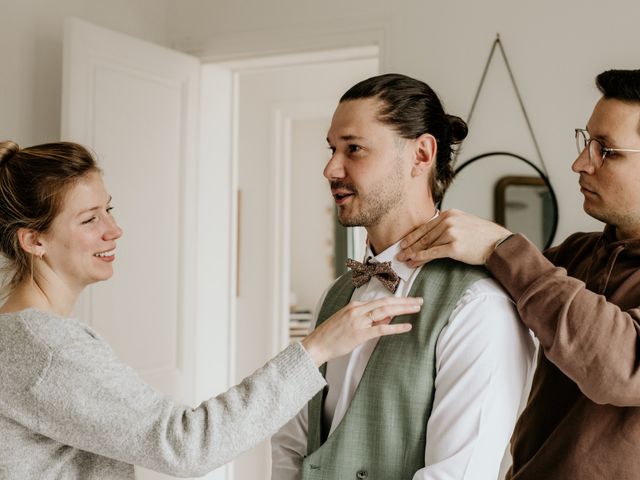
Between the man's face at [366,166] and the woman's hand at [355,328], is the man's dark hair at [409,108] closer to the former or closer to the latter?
the man's face at [366,166]

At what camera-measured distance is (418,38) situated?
10.3 feet

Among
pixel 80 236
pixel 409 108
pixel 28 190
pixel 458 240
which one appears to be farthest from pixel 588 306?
pixel 28 190

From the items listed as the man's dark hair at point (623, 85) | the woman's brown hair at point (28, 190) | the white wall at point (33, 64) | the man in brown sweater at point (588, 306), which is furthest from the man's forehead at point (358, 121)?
the white wall at point (33, 64)

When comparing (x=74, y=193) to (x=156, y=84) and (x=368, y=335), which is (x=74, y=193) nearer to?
(x=368, y=335)

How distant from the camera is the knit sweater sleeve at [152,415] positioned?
147 centimetres

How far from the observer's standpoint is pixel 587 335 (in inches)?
56.7

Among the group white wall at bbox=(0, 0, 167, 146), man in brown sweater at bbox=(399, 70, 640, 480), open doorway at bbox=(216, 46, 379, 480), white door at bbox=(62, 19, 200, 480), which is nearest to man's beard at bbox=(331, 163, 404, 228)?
man in brown sweater at bbox=(399, 70, 640, 480)

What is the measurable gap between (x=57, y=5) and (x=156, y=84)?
51cm

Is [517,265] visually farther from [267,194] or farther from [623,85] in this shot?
[267,194]

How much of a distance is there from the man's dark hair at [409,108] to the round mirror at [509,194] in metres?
1.15

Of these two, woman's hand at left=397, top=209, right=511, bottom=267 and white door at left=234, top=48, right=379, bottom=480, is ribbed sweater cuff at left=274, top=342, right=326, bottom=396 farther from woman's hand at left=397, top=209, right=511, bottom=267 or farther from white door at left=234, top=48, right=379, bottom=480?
white door at left=234, top=48, right=379, bottom=480

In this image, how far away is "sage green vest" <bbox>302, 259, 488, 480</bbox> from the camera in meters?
1.52

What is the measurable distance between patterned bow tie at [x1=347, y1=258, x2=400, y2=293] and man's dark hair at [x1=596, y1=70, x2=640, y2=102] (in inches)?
23.8

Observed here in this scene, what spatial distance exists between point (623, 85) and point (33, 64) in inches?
90.9
